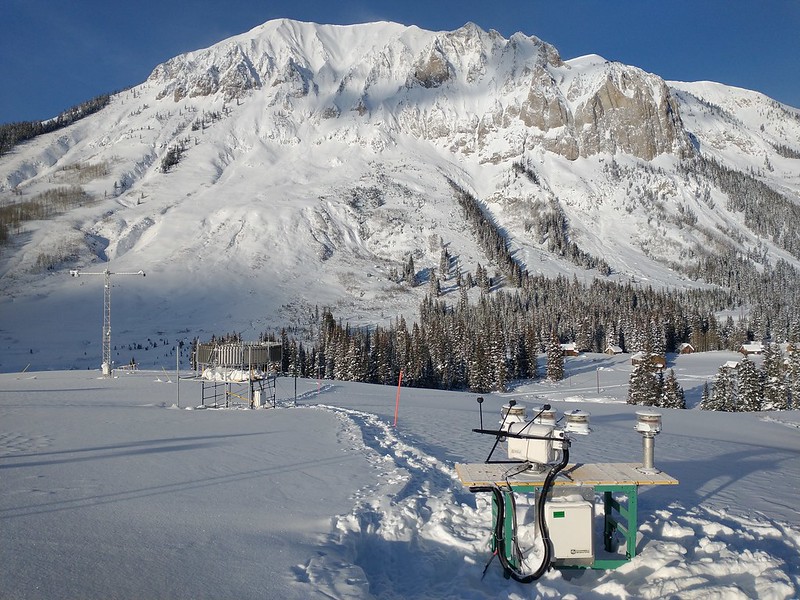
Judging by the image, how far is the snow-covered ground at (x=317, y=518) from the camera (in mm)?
5996

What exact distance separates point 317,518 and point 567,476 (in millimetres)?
3767

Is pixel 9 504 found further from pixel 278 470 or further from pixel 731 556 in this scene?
pixel 731 556

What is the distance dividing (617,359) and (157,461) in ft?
323

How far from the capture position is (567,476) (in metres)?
7.38

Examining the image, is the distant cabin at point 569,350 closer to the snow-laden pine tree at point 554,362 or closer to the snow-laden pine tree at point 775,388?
the snow-laden pine tree at point 554,362

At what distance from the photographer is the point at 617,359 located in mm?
98562

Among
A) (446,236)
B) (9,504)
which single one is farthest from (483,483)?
(446,236)

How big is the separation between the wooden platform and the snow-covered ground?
98cm

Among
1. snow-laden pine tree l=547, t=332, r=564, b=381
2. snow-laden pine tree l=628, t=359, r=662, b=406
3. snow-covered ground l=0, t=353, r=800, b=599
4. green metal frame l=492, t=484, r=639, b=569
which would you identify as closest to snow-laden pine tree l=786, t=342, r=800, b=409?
snow-laden pine tree l=628, t=359, r=662, b=406

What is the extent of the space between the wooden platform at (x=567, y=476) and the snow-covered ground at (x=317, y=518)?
0.98m

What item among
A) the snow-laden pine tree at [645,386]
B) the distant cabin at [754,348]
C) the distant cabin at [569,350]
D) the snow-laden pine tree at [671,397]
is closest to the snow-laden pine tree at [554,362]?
the distant cabin at [569,350]

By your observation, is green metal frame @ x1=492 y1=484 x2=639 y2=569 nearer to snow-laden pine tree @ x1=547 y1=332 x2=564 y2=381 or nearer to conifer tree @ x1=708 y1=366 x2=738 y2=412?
conifer tree @ x1=708 y1=366 x2=738 y2=412

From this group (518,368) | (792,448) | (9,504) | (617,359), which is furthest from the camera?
(617,359)

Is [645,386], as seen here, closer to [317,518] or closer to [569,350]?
[569,350]
